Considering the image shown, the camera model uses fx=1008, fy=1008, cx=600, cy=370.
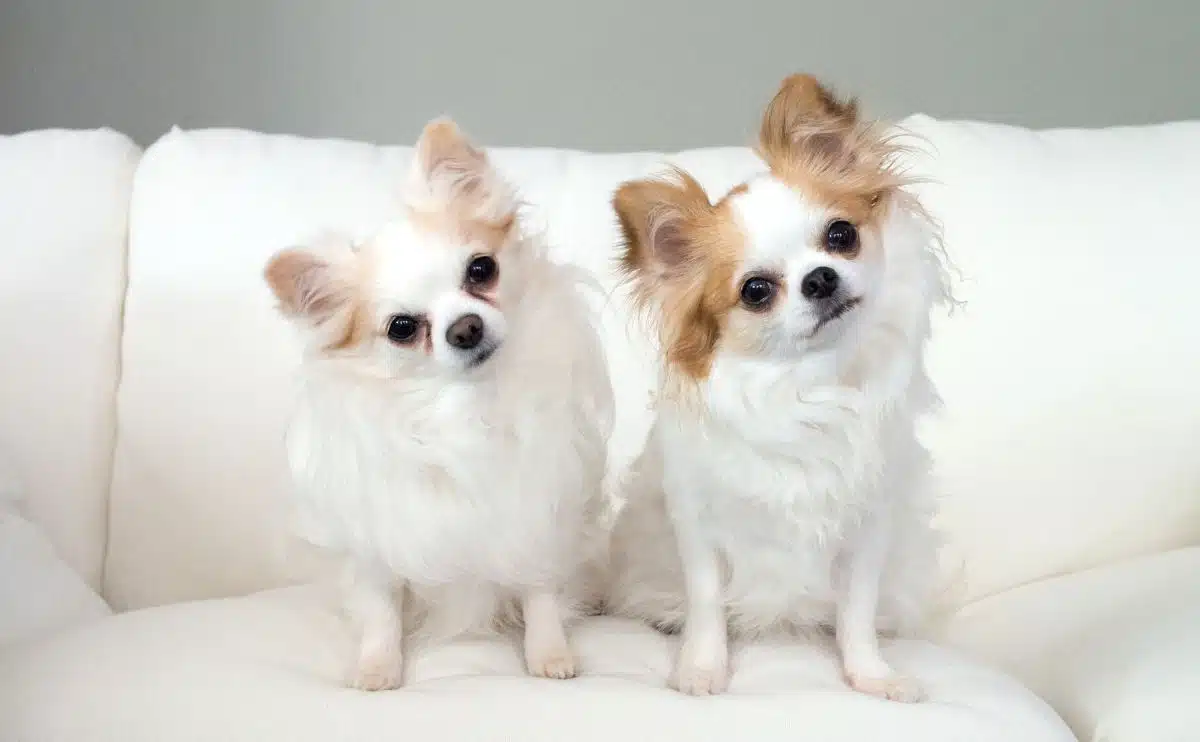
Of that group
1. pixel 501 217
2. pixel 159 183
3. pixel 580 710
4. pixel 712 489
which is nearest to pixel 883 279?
pixel 712 489

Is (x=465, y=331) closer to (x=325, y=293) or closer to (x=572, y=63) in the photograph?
(x=325, y=293)

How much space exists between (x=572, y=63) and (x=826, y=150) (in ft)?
3.99

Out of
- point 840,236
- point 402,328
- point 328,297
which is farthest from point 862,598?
point 328,297

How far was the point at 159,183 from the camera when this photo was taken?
5.70 feet

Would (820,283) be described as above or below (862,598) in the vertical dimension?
above

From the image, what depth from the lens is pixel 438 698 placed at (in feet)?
3.67

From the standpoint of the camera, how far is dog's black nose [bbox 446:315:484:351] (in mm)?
1186

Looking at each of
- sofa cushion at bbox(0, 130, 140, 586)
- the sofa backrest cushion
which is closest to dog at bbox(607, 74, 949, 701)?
the sofa backrest cushion

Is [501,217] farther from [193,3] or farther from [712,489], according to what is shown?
[193,3]

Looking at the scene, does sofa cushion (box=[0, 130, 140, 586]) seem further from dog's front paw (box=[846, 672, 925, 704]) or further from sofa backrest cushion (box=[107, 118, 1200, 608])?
dog's front paw (box=[846, 672, 925, 704])

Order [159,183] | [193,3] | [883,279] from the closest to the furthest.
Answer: [883,279]
[159,183]
[193,3]

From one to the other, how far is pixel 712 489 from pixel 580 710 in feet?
0.98

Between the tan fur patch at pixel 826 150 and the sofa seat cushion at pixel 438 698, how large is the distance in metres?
0.56

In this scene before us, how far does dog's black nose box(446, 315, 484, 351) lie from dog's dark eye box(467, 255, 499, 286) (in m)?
0.08
